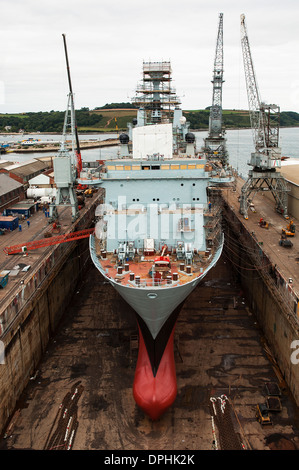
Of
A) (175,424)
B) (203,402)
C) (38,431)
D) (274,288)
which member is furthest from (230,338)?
(38,431)

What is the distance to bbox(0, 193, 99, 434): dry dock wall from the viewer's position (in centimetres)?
1488

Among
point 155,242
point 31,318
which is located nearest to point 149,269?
point 155,242

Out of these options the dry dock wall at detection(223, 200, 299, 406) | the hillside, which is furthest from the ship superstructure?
the hillside

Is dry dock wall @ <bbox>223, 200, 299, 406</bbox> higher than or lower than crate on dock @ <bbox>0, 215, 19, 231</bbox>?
lower

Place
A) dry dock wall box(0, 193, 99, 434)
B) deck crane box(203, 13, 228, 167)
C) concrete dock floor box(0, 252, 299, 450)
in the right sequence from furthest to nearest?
deck crane box(203, 13, 228, 167) → dry dock wall box(0, 193, 99, 434) → concrete dock floor box(0, 252, 299, 450)

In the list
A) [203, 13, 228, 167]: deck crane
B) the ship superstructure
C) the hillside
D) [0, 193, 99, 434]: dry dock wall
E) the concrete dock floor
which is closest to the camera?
the concrete dock floor

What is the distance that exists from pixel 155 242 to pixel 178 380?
21.3 ft

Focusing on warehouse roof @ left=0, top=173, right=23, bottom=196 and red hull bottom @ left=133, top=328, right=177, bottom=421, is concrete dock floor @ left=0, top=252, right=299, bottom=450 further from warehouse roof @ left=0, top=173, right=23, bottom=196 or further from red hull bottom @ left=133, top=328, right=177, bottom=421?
warehouse roof @ left=0, top=173, right=23, bottom=196

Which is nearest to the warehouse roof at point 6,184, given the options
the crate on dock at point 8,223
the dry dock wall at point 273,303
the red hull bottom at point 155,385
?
the crate on dock at point 8,223

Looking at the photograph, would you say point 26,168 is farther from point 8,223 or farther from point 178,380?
point 178,380

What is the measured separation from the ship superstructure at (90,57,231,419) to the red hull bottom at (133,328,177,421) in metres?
0.04

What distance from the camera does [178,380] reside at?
56.5 ft

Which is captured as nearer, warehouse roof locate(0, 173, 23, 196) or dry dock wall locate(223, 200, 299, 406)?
dry dock wall locate(223, 200, 299, 406)

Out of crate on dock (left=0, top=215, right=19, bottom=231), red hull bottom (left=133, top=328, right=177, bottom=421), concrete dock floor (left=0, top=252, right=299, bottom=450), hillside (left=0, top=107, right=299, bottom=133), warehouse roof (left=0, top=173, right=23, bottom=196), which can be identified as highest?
hillside (left=0, top=107, right=299, bottom=133)
